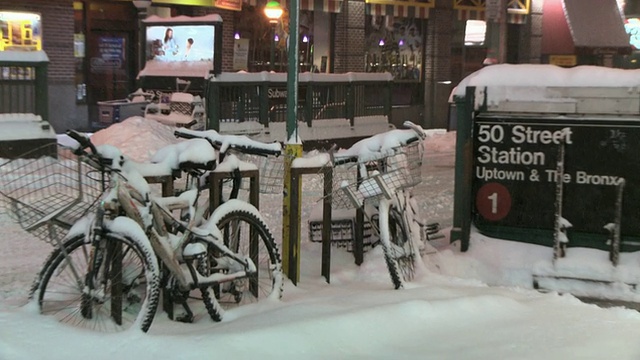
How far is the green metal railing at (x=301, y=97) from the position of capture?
12688 mm

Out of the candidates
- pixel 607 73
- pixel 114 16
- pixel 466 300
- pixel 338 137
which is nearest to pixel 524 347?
pixel 466 300

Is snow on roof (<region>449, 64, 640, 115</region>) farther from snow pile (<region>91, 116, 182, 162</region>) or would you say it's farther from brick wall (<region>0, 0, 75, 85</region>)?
brick wall (<region>0, 0, 75, 85</region>)

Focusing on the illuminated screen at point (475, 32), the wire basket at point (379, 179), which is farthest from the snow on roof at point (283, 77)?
the illuminated screen at point (475, 32)

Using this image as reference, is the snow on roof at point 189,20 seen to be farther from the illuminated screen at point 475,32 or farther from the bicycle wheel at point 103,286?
the illuminated screen at point 475,32

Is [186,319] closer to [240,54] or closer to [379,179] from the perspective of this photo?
[379,179]

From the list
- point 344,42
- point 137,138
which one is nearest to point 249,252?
point 137,138

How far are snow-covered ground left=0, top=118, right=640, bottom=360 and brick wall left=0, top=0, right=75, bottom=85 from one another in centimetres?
1047

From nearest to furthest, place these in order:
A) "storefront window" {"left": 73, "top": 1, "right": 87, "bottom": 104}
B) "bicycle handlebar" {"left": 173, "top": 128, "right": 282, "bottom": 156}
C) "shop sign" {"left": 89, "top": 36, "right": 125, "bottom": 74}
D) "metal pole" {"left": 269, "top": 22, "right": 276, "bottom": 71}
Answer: "bicycle handlebar" {"left": 173, "top": 128, "right": 282, "bottom": 156} → "storefront window" {"left": 73, "top": 1, "right": 87, "bottom": 104} → "shop sign" {"left": 89, "top": 36, "right": 125, "bottom": 74} → "metal pole" {"left": 269, "top": 22, "right": 276, "bottom": 71}

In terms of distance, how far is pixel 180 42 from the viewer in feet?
50.4

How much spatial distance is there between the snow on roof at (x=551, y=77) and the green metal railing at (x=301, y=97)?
20.3 ft

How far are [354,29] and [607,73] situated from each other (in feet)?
50.8

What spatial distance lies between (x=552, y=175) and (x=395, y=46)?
17.1m

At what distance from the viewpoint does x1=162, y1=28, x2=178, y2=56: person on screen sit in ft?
51.1

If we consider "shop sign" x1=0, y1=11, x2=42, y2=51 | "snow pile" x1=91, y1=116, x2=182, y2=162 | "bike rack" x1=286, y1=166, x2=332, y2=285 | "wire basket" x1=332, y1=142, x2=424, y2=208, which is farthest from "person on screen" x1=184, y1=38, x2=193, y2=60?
"bike rack" x1=286, y1=166, x2=332, y2=285
